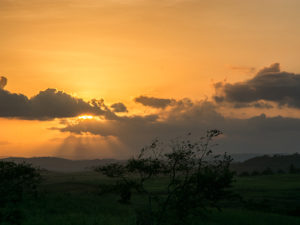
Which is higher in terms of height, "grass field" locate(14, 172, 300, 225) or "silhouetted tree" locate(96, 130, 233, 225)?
"silhouetted tree" locate(96, 130, 233, 225)

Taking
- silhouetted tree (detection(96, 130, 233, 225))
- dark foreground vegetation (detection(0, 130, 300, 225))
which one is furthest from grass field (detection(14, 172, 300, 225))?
silhouetted tree (detection(96, 130, 233, 225))

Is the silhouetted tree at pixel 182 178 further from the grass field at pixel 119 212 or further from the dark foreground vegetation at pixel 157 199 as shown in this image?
the grass field at pixel 119 212

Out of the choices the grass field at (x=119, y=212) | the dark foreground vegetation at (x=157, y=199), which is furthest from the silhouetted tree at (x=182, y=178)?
the grass field at (x=119, y=212)

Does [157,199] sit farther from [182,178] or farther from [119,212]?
[119,212]

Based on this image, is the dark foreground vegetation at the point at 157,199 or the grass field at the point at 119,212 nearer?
the dark foreground vegetation at the point at 157,199

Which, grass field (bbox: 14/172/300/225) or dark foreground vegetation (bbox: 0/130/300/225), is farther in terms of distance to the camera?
grass field (bbox: 14/172/300/225)

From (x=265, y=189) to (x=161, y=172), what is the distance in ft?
196

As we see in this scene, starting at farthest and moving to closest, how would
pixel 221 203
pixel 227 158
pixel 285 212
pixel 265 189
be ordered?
1. pixel 265 189
2. pixel 221 203
3. pixel 285 212
4. pixel 227 158

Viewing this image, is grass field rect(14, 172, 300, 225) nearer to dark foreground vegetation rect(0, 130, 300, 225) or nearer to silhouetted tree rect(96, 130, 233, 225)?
dark foreground vegetation rect(0, 130, 300, 225)

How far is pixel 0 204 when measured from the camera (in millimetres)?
43656

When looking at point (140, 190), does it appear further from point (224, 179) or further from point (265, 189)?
point (265, 189)

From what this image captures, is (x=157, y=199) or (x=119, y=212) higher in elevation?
(x=157, y=199)

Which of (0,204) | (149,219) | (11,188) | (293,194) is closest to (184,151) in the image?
(149,219)

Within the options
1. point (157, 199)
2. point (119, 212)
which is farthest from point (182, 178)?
point (119, 212)
